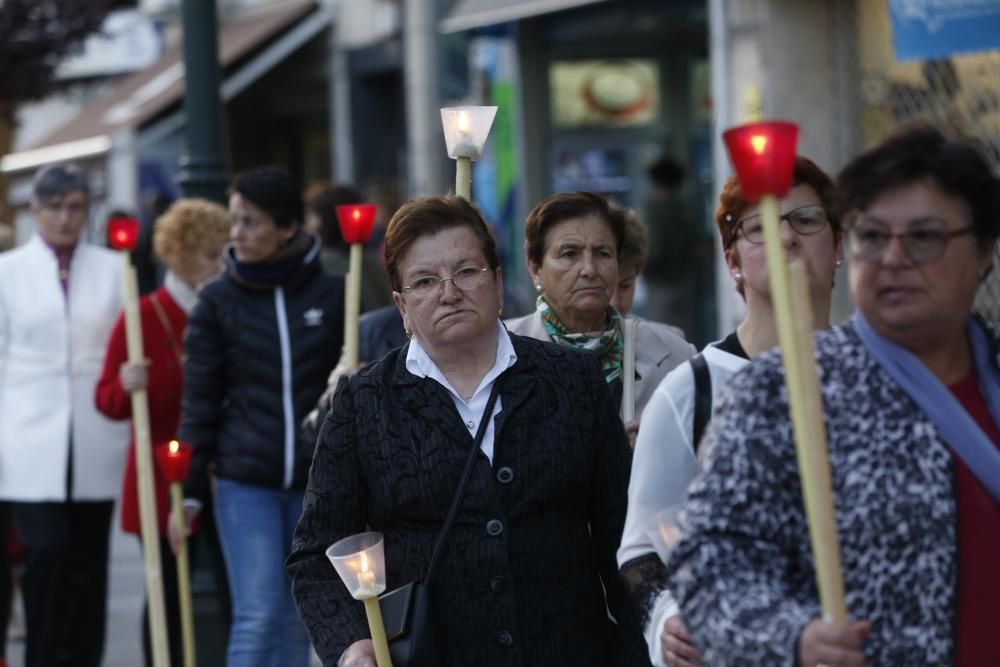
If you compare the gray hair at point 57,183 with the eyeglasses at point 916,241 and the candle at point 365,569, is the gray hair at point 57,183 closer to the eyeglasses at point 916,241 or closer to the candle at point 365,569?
the candle at point 365,569

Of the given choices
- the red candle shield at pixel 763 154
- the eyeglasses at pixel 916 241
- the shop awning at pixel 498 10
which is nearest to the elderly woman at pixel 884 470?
the eyeglasses at pixel 916 241

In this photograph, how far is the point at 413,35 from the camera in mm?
17625

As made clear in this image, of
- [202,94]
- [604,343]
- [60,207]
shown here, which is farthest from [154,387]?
[604,343]

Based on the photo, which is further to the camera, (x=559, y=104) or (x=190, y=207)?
(x=559, y=104)

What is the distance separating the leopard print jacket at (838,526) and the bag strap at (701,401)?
82 centimetres

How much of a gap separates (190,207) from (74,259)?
0.51m

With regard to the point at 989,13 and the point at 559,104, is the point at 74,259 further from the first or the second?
the point at 559,104

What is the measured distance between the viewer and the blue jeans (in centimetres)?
639

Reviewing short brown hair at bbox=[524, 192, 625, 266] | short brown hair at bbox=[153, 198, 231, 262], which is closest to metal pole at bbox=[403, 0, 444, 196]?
short brown hair at bbox=[153, 198, 231, 262]

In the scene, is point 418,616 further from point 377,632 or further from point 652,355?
point 652,355

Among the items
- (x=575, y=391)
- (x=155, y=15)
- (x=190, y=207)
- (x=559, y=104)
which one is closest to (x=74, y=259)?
(x=190, y=207)

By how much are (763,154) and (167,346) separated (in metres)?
5.04

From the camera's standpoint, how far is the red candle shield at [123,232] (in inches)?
255

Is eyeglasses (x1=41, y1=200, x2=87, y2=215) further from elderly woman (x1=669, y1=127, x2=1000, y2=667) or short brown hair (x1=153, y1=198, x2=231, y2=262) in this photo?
elderly woman (x1=669, y1=127, x2=1000, y2=667)
